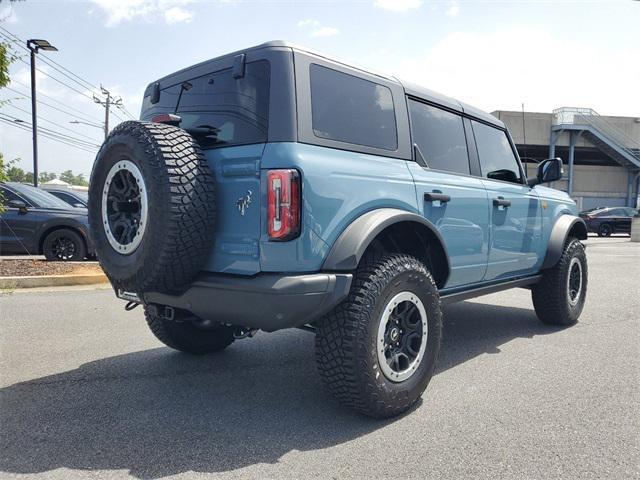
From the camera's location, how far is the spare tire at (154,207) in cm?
250

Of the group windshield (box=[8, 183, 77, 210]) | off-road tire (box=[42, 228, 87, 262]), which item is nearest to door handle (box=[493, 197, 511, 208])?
off-road tire (box=[42, 228, 87, 262])

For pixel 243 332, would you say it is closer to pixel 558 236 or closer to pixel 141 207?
pixel 141 207

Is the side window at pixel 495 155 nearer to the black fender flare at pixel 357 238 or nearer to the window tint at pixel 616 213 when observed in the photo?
the black fender flare at pixel 357 238

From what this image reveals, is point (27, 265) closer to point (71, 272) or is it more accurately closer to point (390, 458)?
point (71, 272)

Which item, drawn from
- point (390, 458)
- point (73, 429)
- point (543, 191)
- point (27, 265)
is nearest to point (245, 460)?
point (390, 458)

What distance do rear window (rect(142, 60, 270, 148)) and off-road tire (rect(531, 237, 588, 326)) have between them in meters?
3.69

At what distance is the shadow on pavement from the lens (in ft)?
7.83

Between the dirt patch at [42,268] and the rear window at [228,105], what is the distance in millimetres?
5362

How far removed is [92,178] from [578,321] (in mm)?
5075

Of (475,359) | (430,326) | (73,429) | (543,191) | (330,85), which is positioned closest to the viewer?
(73,429)

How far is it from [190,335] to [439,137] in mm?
2500

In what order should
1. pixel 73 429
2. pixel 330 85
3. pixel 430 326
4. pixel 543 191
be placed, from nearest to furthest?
pixel 73 429
pixel 330 85
pixel 430 326
pixel 543 191

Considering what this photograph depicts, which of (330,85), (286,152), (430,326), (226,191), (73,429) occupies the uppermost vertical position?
(330,85)

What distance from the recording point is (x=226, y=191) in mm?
2699
